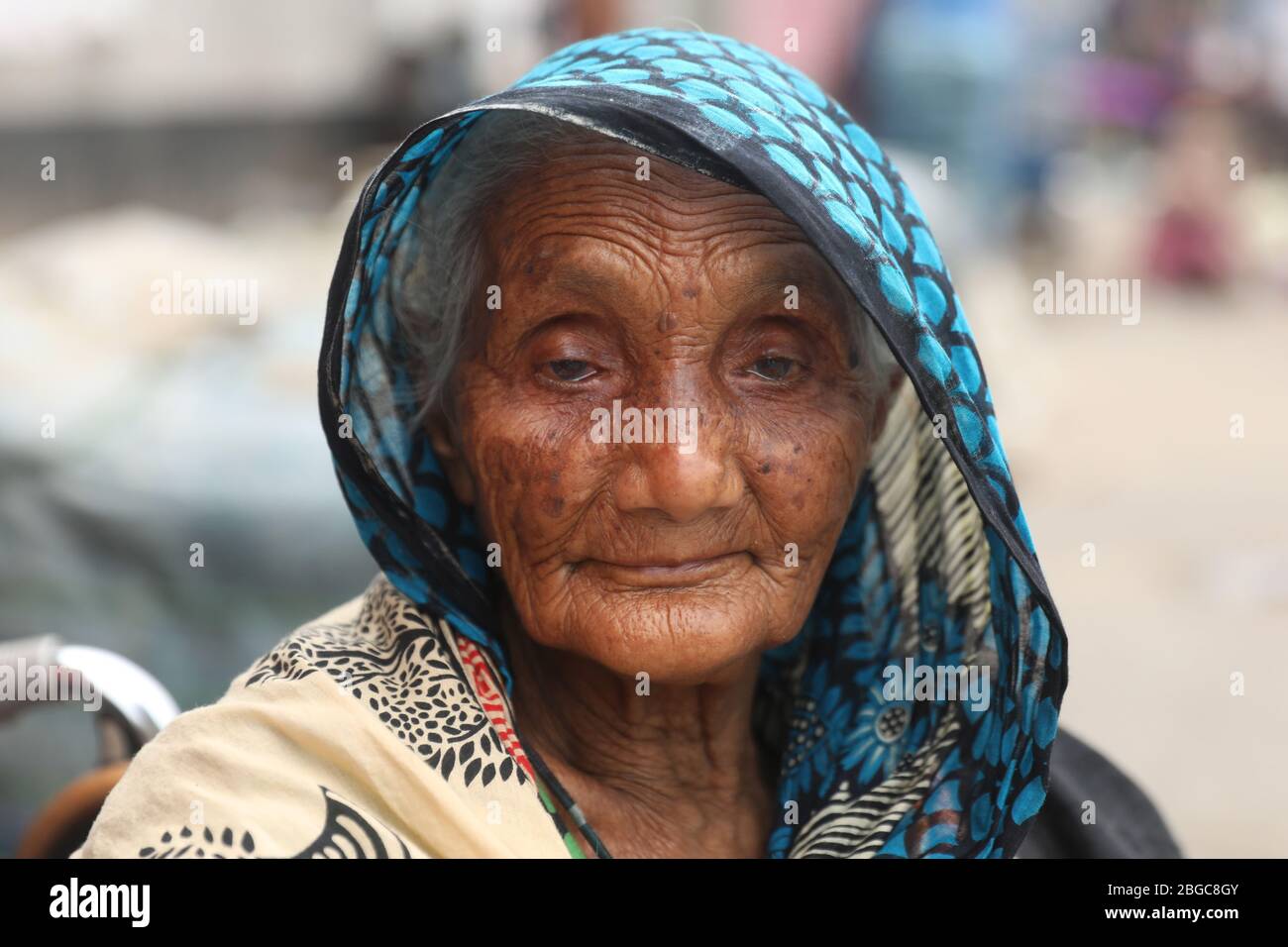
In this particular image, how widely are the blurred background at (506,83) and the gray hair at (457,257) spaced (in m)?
0.39

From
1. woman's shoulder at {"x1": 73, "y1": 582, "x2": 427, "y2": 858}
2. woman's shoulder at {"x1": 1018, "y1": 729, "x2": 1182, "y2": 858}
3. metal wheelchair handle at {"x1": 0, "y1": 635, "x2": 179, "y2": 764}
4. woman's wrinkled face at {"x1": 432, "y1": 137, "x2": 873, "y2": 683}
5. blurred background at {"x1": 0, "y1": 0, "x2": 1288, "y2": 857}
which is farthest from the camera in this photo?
blurred background at {"x1": 0, "y1": 0, "x2": 1288, "y2": 857}

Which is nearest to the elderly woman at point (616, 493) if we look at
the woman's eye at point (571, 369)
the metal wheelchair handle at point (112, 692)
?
the woman's eye at point (571, 369)

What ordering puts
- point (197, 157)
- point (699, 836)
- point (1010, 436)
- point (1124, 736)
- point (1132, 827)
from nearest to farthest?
point (699, 836), point (1132, 827), point (1124, 736), point (1010, 436), point (197, 157)

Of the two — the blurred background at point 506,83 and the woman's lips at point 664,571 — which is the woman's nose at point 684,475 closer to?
the woman's lips at point 664,571

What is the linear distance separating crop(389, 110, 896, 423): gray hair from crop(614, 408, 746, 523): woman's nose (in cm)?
28

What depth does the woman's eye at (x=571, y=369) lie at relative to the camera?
5.91ft

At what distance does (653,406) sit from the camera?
176 cm

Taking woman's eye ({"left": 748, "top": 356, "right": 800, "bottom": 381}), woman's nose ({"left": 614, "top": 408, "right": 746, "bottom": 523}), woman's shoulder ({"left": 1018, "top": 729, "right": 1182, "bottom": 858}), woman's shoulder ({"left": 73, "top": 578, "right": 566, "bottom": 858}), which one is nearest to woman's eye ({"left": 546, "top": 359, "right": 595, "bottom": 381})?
woman's nose ({"left": 614, "top": 408, "right": 746, "bottom": 523})

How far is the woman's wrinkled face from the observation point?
5.75ft

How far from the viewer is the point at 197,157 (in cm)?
1123

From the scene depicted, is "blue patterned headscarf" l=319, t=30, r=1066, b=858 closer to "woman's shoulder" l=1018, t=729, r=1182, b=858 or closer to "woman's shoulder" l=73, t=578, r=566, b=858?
"woman's shoulder" l=73, t=578, r=566, b=858

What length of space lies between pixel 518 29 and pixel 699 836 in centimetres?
921
